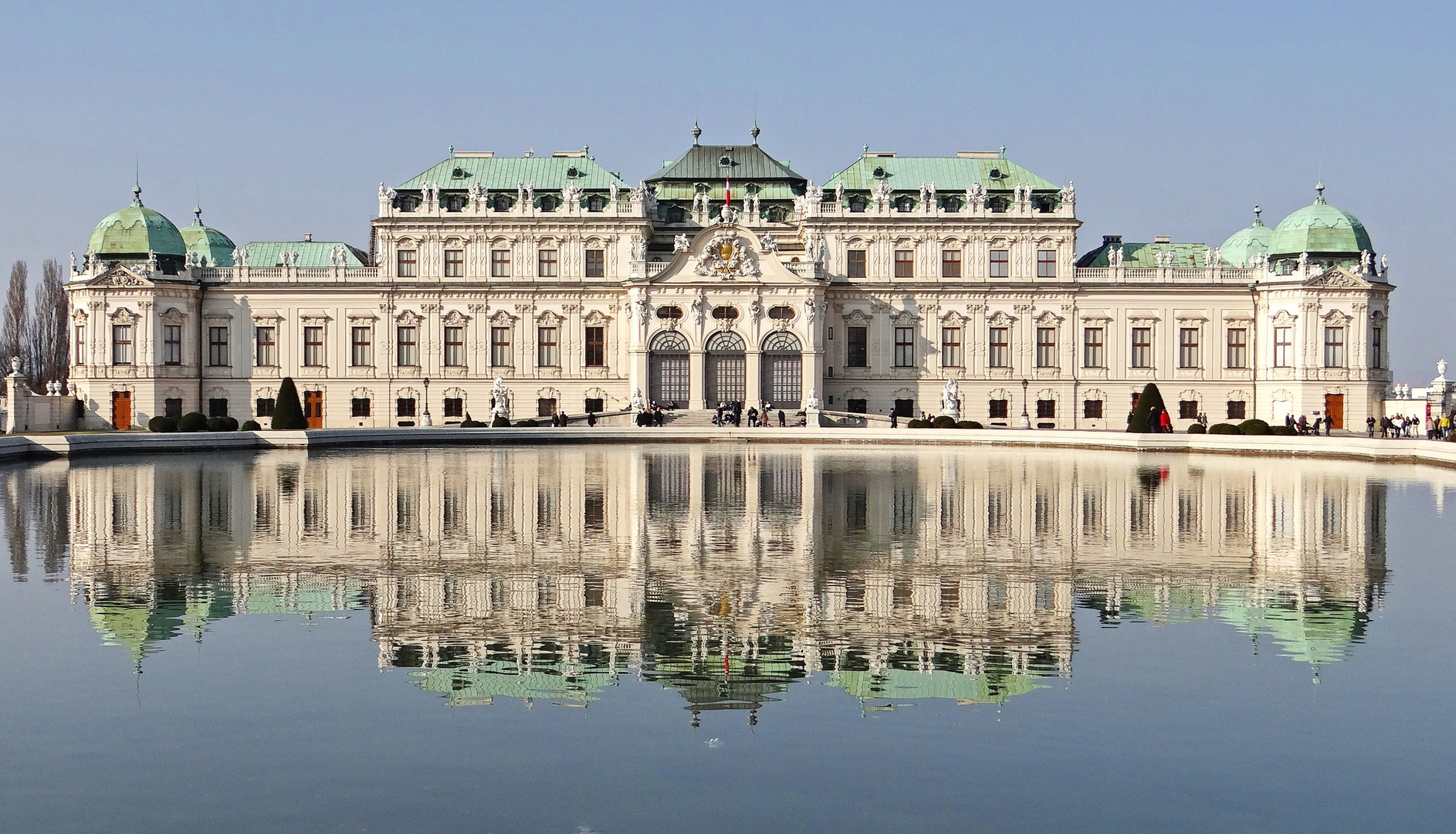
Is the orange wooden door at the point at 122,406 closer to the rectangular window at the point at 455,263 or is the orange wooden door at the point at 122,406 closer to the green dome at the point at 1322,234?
the rectangular window at the point at 455,263

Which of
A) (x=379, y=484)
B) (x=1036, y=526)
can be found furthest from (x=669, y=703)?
(x=379, y=484)

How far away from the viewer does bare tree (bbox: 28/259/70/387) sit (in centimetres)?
10306

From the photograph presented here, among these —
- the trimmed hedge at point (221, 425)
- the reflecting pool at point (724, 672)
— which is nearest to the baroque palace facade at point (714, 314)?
the trimmed hedge at point (221, 425)

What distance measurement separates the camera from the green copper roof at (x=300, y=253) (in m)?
88.0

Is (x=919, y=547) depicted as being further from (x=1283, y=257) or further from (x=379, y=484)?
(x=1283, y=257)

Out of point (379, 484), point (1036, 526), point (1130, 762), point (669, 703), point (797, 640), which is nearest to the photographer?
point (1130, 762)

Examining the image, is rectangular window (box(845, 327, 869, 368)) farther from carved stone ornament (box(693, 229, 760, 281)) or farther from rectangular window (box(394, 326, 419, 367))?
rectangular window (box(394, 326, 419, 367))

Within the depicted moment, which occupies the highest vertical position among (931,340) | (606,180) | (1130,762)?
(606,180)

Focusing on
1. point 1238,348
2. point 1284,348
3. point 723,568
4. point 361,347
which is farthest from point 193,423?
point 1284,348

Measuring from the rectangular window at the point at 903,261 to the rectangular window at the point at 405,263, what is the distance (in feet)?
92.5

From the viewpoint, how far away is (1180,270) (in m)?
84.6

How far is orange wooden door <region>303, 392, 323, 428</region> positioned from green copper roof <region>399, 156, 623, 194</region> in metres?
13.3

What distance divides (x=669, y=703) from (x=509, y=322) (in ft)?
240

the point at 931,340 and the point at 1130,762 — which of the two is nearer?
the point at 1130,762
